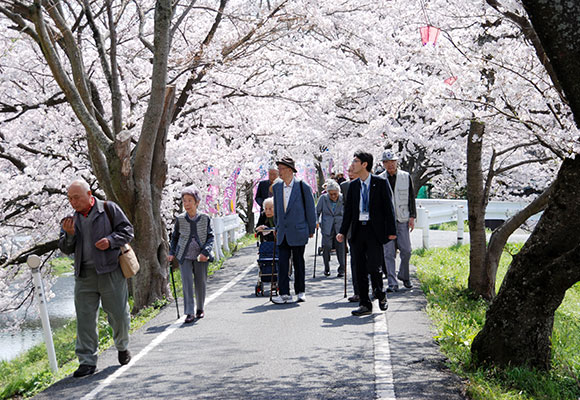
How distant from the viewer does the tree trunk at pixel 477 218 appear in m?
9.60

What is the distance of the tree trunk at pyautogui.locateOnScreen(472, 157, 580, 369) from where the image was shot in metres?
5.26

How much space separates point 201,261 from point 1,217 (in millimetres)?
7719

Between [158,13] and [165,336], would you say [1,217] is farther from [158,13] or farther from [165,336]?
[165,336]

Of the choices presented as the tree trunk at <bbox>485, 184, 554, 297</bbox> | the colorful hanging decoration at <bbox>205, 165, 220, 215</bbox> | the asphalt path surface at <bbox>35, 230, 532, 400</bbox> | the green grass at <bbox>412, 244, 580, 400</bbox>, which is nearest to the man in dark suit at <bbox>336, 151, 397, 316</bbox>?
the asphalt path surface at <bbox>35, 230, 532, 400</bbox>

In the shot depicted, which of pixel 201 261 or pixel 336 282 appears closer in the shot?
pixel 201 261

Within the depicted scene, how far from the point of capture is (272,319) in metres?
8.48

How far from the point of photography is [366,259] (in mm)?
8453

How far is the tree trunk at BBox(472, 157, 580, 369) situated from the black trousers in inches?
107

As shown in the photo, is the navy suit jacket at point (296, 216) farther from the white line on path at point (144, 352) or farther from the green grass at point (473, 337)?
the green grass at point (473, 337)

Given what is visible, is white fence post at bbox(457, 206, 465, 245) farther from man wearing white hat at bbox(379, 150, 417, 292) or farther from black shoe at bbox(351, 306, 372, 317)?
black shoe at bbox(351, 306, 372, 317)

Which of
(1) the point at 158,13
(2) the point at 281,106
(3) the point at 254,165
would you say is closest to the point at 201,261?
(1) the point at 158,13

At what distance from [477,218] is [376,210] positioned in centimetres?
209

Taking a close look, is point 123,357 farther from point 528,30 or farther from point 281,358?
point 528,30

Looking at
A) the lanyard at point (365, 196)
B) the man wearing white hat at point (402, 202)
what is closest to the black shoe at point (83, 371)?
the lanyard at point (365, 196)
